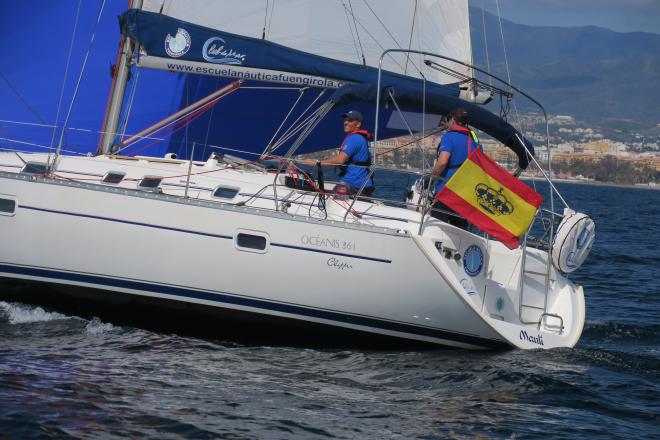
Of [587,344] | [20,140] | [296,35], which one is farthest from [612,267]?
[20,140]

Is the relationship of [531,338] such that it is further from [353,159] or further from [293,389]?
[293,389]

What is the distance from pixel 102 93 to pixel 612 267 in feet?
29.9

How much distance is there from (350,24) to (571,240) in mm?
3217

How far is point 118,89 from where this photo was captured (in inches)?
380

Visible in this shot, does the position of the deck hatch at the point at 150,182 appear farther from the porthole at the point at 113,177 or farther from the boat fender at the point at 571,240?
the boat fender at the point at 571,240

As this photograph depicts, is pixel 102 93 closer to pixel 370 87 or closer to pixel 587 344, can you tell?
pixel 370 87

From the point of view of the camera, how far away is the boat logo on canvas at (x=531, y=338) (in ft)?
27.6

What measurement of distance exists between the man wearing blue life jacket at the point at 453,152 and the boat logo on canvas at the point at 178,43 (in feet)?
7.62

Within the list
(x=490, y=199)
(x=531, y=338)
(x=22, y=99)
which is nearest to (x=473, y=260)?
(x=490, y=199)

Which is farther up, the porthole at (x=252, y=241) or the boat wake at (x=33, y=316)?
the porthole at (x=252, y=241)

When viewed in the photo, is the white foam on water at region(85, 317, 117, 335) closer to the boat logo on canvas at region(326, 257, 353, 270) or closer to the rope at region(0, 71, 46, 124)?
the boat logo on canvas at region(326, 257, 353, 270)

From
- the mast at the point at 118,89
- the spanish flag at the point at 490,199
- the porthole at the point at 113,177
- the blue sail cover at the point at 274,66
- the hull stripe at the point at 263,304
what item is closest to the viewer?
the hull stripe at the point at 263,304

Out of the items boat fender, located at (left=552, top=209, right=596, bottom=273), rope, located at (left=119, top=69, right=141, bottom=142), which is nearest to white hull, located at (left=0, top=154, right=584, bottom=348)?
boat fender, located at (left=552, top=209, right=596, bottom=273)

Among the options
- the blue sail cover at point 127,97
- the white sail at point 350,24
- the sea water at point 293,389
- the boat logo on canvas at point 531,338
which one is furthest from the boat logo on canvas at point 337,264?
the white sail at point 350,24
